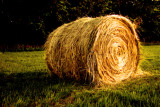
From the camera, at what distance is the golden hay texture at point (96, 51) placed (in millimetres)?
3742

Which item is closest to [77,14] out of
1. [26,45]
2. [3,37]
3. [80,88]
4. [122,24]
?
[26,45]

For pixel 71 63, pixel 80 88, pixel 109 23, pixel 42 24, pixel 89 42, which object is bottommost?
pixel 80 88

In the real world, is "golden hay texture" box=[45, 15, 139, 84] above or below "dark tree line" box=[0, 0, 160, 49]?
below

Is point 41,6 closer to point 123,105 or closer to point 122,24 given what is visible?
point 122,24

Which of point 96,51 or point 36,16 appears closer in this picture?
point 96,51

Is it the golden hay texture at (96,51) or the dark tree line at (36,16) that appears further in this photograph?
the dark tree line at (36,16)

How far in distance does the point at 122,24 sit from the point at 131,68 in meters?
1.42

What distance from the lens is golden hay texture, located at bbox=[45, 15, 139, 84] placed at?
3742 millimetres

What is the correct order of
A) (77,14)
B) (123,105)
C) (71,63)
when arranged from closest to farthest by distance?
(123,105), (71,63), (77,14)

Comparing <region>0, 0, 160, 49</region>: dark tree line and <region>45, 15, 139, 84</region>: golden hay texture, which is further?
<region>0, 0, 160, 49</region>: dark tree line

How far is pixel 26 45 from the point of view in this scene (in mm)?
16562

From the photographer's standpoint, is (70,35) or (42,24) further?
(42,24)

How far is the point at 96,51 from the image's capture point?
379cm

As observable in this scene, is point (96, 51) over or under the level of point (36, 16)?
under
